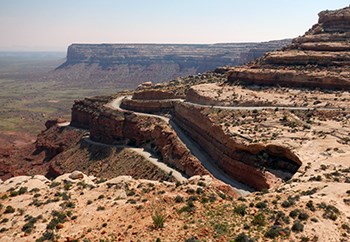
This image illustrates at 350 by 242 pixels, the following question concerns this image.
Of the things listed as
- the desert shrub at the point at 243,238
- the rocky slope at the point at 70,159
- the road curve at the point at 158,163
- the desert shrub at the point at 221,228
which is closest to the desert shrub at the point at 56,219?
the desert shrub at the point at 221,228

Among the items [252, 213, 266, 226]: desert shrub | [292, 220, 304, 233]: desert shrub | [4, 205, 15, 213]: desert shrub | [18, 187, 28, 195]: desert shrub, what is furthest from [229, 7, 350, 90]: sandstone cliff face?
[4, 205, 15, 213]: desert shrub

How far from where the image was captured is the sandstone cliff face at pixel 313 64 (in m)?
60.1

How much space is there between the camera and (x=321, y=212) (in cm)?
2400

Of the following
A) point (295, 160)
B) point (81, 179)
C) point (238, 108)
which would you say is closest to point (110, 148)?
point (238, 108)

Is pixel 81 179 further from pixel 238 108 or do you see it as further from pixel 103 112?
pixel 103 112

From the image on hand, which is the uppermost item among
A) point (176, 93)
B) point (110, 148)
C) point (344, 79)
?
point (344, 79)

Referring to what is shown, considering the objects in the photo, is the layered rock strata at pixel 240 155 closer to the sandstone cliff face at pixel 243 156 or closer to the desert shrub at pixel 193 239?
the sandstone cliff face at pixel 243 156

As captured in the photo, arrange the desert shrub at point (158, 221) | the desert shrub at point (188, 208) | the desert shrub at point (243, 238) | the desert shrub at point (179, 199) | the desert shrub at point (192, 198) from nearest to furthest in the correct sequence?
1. the desert shrub at point (243, 238)
2. the desert shrub at point (158, 221)
3. the desert shrub at point (188, 208)
4. the desert shrub at point (192, 198)
5. the desert shrub at point (179, 199)

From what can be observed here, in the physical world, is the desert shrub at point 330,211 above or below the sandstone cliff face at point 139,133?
above

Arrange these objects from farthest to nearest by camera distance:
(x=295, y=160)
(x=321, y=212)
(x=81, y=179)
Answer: (x=295, y=160), (x=81, y=179), (x=321, y=212)

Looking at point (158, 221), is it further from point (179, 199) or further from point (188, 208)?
point (179, 199)

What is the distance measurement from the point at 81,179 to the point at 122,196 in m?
7.39

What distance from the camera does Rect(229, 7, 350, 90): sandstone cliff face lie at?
6007 centimetres

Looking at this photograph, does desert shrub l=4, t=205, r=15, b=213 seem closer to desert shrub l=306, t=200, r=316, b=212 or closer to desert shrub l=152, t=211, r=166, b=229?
desert shrub l=152, t=211, r=166, b=229
